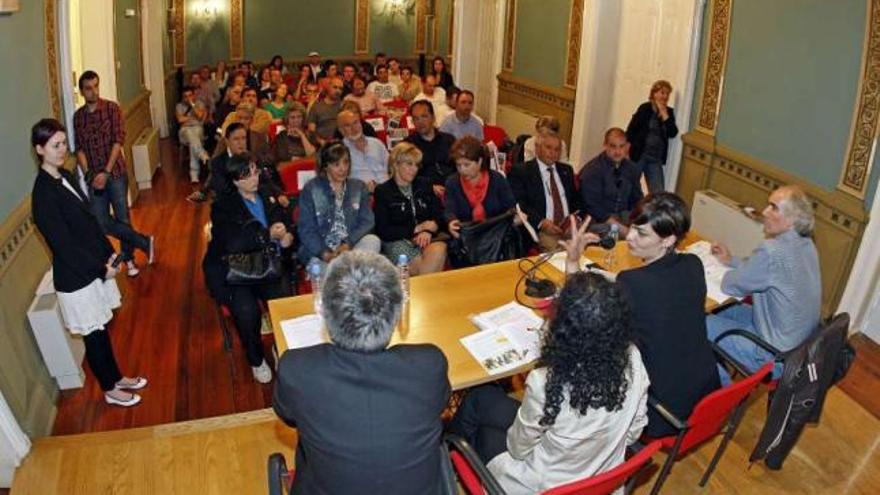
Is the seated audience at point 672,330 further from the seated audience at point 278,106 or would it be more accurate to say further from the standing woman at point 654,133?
the seated audience at point 278,106

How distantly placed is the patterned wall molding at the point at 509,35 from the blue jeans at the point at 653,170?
3379 mm

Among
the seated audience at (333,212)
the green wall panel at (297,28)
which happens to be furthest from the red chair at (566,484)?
the green wall panel at (297,28)

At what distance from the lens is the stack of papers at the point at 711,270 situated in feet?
10.3

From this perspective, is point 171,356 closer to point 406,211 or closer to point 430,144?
point 406,211

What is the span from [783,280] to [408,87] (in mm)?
6972

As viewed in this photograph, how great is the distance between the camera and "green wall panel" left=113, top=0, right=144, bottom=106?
6895 millimetres

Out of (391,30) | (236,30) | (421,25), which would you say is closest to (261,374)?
(236,30)

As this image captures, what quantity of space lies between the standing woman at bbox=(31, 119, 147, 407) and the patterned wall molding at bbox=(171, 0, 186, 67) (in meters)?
7.89

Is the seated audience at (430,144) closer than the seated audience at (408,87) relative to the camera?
Yes

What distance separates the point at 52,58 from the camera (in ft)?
14.3

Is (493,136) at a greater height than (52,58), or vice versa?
(52,58)

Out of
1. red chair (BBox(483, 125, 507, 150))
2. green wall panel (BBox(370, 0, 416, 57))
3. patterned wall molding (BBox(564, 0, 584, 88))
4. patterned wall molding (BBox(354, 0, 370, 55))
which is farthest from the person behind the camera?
green wall panel (BBox(370, 0, 416, 57))

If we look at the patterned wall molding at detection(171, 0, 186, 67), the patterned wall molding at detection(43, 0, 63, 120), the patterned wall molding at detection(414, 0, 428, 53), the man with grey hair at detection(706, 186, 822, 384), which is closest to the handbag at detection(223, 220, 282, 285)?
the patterned wall molding at detection(43, 0, 63, 120)

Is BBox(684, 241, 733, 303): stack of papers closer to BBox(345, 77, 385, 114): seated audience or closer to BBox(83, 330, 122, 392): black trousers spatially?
BBox(83, 330, 122, 392): black trousers
